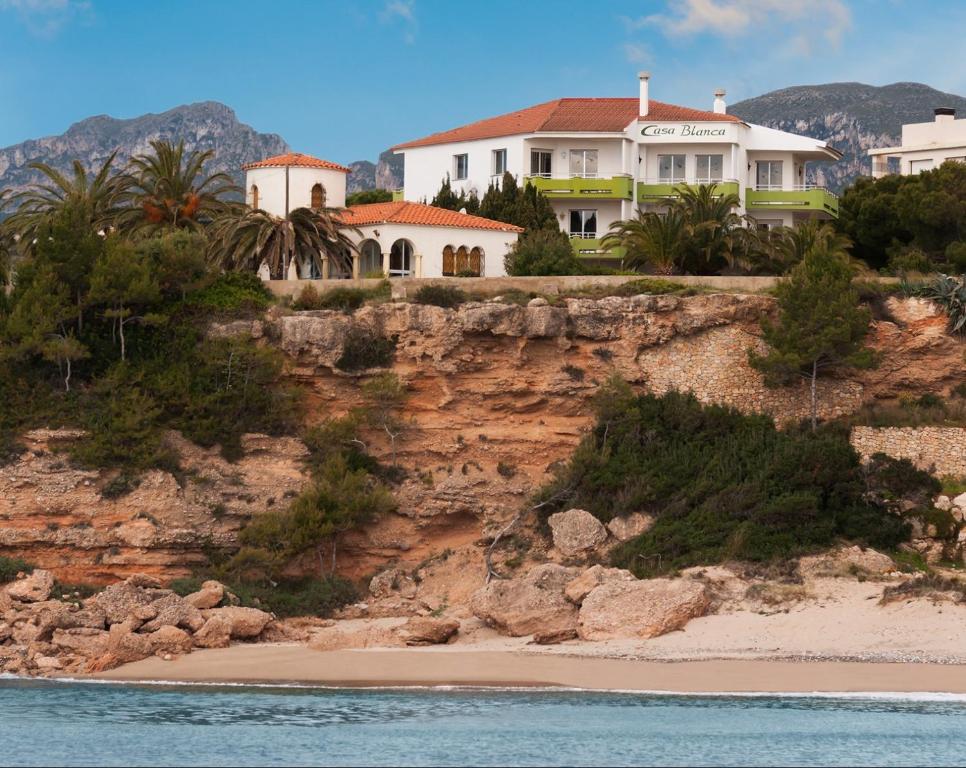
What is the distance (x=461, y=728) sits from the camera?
93.3 feet

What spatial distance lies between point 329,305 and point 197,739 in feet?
59.5

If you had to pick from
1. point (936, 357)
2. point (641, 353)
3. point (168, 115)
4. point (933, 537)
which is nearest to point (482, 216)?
point (641, 353)

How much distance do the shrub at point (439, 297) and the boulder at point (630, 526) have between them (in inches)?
291

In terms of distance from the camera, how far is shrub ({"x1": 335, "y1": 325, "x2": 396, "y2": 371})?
42812mm

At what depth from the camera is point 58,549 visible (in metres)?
39.8

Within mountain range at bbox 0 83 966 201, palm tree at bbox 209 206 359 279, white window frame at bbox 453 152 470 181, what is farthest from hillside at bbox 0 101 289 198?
palm tree at bbox 209 206 359 279

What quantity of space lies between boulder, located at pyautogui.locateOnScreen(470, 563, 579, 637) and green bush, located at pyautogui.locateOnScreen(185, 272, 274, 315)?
11.0 m

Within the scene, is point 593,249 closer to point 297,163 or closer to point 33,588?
point 297,163

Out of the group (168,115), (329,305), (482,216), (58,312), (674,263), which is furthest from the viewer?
(168,115)

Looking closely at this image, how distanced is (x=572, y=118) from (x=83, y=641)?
88.9 ft

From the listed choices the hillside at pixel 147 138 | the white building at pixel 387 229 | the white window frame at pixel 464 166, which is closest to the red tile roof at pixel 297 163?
the white building at pixel 387 229

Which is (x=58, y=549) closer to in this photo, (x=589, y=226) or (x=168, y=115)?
(x=589, y=226)

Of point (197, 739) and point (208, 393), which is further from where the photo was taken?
point (208, 393)

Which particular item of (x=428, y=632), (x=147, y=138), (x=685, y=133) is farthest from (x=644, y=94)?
(x=147, y=138)
